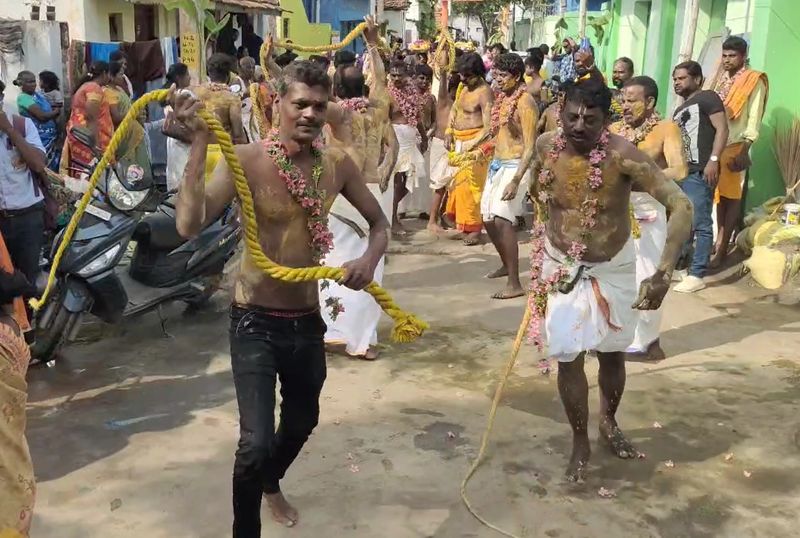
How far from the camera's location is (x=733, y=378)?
215 inches

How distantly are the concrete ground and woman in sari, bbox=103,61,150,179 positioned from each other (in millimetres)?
1224

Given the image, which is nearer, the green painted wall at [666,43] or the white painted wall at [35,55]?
the white painted wall at [35,55]

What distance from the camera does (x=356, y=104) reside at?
5910 millimetres

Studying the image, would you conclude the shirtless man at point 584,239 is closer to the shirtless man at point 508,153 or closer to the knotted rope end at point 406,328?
the knotted rope end at point 406,328

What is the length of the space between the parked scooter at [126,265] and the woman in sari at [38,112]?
378 cm

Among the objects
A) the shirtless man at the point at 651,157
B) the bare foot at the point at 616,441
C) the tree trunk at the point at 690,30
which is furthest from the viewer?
the tree trunk at the point at 690,30

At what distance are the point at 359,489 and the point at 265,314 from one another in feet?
3.83

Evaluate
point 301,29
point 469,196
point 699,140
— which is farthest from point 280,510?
point 301,29

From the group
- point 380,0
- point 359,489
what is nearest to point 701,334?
point 359,489

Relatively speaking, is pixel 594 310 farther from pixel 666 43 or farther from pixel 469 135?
pixel 666 43

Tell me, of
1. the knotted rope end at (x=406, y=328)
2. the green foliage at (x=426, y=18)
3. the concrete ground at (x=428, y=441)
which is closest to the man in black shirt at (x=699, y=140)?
the concrete ground at (x=428, y=441)

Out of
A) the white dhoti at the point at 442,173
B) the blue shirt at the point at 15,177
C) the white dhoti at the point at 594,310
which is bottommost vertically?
the white dhoti at the point at 442,173

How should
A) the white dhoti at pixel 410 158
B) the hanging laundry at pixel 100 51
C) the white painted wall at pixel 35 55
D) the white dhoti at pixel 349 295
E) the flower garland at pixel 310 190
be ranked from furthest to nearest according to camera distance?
1. the hanging laundry at pixel 100 51
2. the white painted wall at pixel 35 55
3. the white dhoti at pixel 410 158
4. the white dhoti at pixel 349 295
5. the flower garland at pixel 310 190

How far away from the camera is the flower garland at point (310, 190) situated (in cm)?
319
